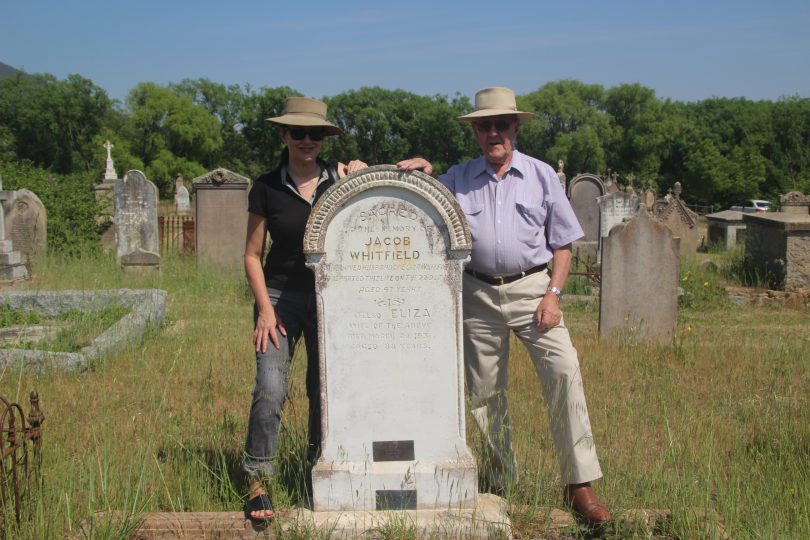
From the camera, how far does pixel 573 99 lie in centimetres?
6397

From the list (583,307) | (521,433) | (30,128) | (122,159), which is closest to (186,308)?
(583,307)

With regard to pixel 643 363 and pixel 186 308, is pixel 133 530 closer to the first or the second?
pixel 643 363

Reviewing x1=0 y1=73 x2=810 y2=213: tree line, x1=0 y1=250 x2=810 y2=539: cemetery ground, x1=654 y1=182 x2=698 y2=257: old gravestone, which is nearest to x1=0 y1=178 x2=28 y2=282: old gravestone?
x1=0 y1=250 x2=810 y2=539: cemetery ground

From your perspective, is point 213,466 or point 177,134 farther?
A: point 177,134

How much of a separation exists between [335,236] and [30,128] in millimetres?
59627

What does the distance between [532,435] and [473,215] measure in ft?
5.83

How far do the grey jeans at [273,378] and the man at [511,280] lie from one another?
812mm

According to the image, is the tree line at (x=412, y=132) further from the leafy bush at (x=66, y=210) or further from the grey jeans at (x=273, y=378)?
the grey jeans at (x=273, y=378)

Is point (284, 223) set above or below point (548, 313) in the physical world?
above

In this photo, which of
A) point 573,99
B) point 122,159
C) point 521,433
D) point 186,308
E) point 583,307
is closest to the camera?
point 521,433

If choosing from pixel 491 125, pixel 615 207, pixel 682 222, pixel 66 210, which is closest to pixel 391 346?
pixel 491 125

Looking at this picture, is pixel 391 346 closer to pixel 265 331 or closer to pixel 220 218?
pixel 265 331

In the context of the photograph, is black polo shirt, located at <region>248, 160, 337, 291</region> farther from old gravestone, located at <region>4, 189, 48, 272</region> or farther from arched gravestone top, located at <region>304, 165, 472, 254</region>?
old gravestone, located at <region>4, 189, 48, 272</region>

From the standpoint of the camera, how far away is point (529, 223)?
3.58m
